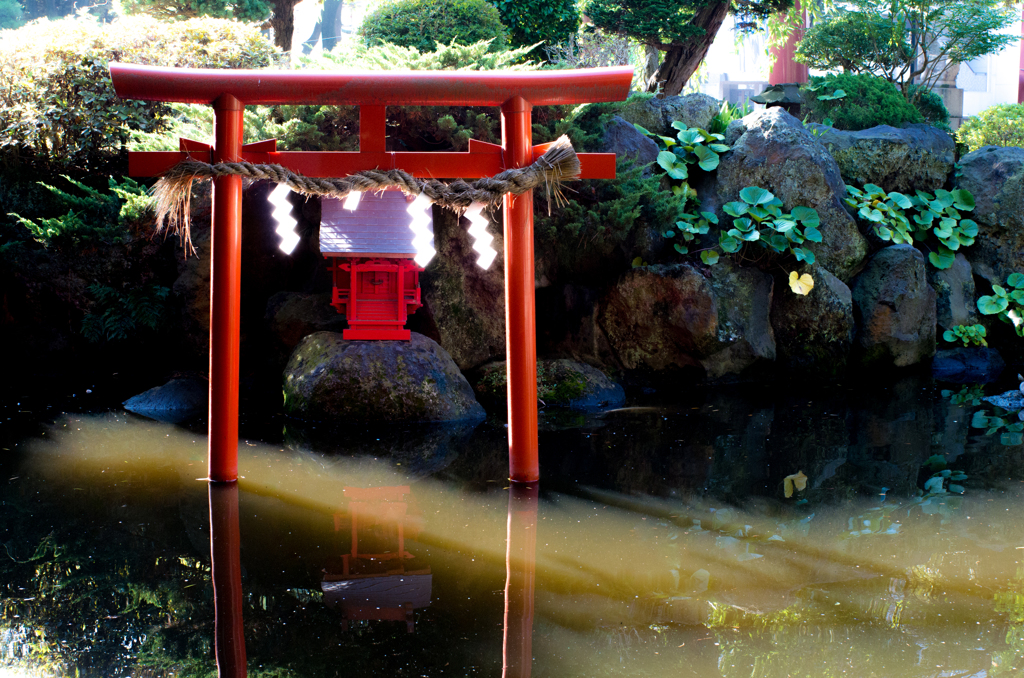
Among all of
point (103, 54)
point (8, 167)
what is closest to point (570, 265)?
point (103, 54)

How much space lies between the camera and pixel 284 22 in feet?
40.7

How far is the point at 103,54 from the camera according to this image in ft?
24.5

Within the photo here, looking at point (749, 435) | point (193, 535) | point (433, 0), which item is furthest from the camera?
point (433, 0)

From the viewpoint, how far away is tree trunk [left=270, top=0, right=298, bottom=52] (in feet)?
40.5

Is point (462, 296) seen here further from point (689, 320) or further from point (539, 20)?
point (539, 20)

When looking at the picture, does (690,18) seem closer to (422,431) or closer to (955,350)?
(955,350)

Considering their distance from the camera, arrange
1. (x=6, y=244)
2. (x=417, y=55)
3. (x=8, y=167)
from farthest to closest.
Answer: (x=8, y=167) → (x=6, y=244) → (x=417, y=55)

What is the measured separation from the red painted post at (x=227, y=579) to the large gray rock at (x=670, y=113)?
6.10 metres

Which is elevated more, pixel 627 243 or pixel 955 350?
pixel 627 243

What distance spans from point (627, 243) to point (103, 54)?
545cm

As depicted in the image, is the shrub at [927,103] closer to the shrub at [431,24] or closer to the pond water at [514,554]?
the shrub at [431,24]

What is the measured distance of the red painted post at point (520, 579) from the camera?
2.42 m

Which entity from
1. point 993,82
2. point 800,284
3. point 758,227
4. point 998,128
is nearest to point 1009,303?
point 800,284

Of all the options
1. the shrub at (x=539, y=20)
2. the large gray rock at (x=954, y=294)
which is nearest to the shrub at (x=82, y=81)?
the shrub at (x=539, y=20)
